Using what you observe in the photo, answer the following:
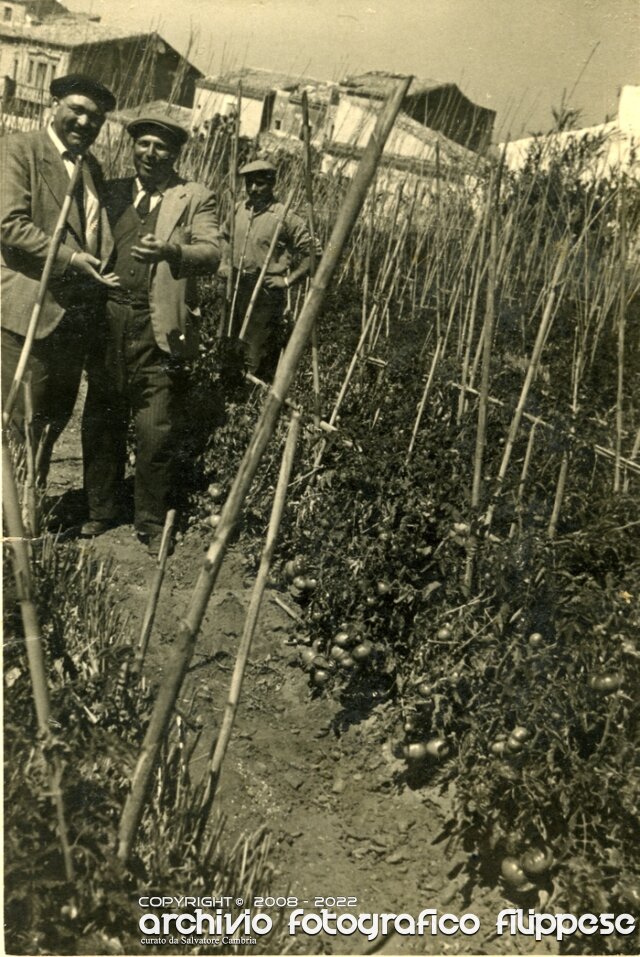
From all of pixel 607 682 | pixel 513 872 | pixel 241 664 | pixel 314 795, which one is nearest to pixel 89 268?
pixel 241 664

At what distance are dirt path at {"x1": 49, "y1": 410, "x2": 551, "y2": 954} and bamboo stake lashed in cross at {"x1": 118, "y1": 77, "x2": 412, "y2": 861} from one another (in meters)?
0.56

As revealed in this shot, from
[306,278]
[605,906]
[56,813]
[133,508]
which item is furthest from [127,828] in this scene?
[306,278]

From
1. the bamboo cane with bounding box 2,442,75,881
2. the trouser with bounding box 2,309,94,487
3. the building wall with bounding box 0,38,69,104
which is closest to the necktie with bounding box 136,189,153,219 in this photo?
the trouser with bounding box 2,309,94,487

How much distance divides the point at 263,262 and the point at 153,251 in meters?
1.49

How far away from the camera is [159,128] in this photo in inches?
101

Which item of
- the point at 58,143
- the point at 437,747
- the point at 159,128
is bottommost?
the point at 437,747

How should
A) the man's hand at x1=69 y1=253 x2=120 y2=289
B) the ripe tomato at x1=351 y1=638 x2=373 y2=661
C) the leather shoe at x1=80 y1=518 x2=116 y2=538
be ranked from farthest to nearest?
the leather shoe at x1=80 y1=518 x2=116 y2=538 < the man's hand at x1=69 y1=253 x2=120 y2=289 < the ripe tomato at x1=351 y1=638 x2=373 y2=661

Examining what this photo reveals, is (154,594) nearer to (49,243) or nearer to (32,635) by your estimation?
(32,635)

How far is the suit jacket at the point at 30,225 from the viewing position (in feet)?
7.76

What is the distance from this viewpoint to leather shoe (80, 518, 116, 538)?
2.90 metres

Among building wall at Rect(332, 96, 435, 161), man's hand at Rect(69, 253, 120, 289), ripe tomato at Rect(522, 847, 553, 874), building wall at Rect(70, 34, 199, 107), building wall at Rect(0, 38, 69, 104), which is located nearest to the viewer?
ripe tomato at Rect(522, 847, 553, 874)

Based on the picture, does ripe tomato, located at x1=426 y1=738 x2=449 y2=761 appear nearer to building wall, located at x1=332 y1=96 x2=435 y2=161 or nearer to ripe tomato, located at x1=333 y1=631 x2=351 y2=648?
ripe tomato, located at x1=333 y1=631 x2=351 y2=648

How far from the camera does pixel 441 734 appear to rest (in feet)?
6.30

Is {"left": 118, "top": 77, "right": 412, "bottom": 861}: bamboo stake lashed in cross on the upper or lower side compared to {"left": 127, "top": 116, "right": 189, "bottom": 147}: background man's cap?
lower
